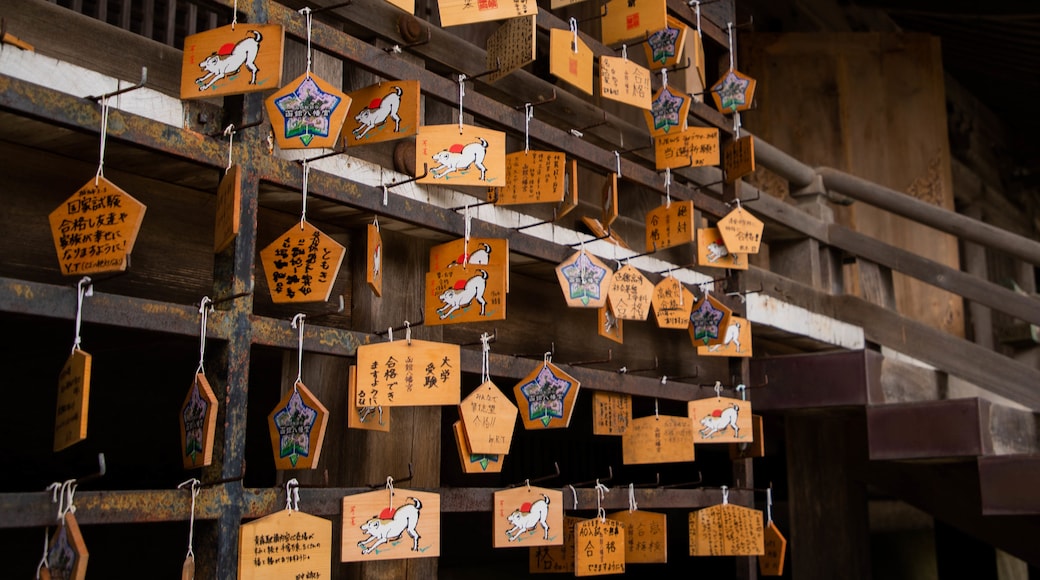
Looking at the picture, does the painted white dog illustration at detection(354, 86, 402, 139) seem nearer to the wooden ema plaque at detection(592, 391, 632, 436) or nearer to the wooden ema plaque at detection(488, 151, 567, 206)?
the wooden ema plaque at detection(488, 151, 567, 206)

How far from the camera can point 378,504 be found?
2.63 meters

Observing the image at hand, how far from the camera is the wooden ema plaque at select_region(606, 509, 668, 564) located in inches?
146

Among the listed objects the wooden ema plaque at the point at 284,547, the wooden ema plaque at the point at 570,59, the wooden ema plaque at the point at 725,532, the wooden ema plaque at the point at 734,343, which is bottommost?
the wooden ema plaque at the point at 725,532

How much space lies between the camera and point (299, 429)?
96.0 inches

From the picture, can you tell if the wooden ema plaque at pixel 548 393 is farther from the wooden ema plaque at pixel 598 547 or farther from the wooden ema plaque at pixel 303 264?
the wooden ema plaque at pixel 303 264

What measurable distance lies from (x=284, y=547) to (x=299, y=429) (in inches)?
11.3

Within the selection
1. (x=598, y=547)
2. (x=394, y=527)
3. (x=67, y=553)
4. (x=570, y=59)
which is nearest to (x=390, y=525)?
(x=394, y=527)

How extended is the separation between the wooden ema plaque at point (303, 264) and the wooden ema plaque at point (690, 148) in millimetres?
2022

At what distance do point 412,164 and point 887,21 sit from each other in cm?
780

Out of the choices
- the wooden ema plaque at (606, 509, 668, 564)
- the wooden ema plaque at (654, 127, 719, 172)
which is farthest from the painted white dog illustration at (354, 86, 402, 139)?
the wooden ema plaque at (606, 509, 668, 564)

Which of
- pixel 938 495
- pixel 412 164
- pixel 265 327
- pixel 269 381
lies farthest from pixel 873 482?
pixel 265 327

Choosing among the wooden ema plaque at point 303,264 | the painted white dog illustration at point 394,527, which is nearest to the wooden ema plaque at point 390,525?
the painted white dog illustration at point 394,527

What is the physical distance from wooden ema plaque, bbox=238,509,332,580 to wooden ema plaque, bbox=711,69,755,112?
2.90m

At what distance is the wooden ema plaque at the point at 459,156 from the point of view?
9.71ft
